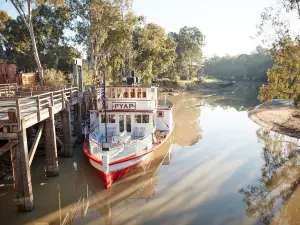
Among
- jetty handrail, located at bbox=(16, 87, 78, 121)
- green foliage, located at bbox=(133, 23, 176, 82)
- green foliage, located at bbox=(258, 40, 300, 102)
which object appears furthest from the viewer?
green foliage, located at bbox=(133, 23, 176, 82)

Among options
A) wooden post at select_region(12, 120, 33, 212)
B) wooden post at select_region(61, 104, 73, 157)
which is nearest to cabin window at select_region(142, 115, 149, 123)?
wooden post at select_region(61, 104, 73, 157)

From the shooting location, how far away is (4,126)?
431 inches

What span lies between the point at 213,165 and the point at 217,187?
3.58 m

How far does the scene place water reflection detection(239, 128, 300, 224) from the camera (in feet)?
42.7

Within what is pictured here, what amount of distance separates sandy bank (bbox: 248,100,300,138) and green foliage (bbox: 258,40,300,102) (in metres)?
8.06

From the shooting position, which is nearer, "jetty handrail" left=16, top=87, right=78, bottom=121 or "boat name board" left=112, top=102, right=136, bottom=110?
"jetty handrail" left=16, top=87, right=78, bottom=121

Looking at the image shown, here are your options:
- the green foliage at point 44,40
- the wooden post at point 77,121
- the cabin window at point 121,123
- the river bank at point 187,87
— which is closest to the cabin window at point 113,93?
the cabin window at point 121,123

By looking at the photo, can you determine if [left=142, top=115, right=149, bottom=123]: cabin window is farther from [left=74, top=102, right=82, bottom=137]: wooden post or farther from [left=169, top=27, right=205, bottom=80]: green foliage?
[left=169, top=27, right=205, bottom=80]: green foliage

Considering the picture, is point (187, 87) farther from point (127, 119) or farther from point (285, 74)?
point (127, 119)

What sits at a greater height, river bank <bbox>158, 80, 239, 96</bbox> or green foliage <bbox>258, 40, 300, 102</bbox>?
green foliage <bbox>258, 40, 300, 102</bbox>

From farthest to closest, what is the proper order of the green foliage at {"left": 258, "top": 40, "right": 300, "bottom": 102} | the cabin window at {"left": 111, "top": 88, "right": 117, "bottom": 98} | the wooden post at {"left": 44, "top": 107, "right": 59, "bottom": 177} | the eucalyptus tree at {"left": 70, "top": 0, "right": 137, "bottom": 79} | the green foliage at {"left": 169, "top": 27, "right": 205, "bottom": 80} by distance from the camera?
the green foliage at {"left": 169, "top": 27, "right": 205, "bottom": 80} < the eucalyptus tree at {"left": 70, "top": 0, "right": 137, "bottom": 79} < the cabin window at {"left": 111, "top": 88, "right": 117, "bottom": 98} < the green foliage at {"left": 258, "top": 40, "right": 300, "bottom": 102} < the wooden post at {"left": 44, "top": 107, "right": 59, "bottom": 177}

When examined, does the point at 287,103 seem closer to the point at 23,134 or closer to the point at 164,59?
the point at 164,59

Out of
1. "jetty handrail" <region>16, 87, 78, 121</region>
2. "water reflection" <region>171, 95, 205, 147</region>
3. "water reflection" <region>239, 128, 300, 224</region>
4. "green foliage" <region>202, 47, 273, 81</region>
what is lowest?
"water reflection" <region>239, 128, 300, 224</region>

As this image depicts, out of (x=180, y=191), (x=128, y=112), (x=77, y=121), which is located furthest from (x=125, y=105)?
(x=180, y=191)
